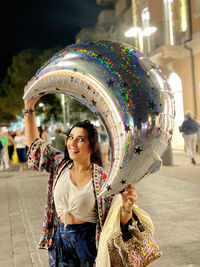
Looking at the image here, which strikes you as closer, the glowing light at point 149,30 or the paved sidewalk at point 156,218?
the paved sidewalk at point 156,218

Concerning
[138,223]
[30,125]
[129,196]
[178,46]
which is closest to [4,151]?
[178,46]

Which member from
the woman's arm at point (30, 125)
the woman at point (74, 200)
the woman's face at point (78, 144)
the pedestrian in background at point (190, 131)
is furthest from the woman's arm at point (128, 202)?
the pedestrian in background at point (190, 131)

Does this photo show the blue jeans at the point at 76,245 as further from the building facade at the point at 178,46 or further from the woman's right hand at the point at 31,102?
the building facade at the point at 178,46

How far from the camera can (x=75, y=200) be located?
2.39 meters

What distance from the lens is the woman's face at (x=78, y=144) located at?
244cm

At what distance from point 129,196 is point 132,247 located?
296 millimetres

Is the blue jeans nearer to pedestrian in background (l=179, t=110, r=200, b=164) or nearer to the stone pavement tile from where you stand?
the stone pavement tile

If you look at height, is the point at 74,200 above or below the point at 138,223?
above

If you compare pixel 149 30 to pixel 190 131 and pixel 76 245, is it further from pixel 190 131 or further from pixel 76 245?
pixel 76 245

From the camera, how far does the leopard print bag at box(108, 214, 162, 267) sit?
7.04ft

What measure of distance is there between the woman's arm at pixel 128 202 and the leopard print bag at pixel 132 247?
2.1 inches

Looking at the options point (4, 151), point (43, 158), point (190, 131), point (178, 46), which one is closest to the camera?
point (43, 158)

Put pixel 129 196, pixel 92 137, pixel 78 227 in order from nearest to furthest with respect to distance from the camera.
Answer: pixel 129 196 → pixel 78 227 → pixel 92 137

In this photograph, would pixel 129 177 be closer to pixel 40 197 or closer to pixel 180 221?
pixel 180 221
